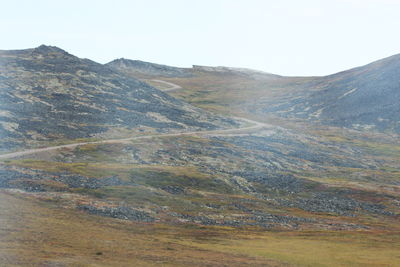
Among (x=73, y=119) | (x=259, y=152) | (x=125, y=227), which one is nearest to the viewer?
(x=125, y=227)

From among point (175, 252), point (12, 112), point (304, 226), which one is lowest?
point (304, 226)

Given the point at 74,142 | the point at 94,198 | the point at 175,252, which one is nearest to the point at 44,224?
the point at 175,252

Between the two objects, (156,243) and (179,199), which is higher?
(156,243)

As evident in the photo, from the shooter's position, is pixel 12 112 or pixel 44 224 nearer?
pixel 44 224

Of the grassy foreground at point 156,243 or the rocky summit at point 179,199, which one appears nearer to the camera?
the grassy foreground at point 156,243

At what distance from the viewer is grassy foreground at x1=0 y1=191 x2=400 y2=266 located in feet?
165

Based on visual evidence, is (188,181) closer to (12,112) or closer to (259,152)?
(259,152)

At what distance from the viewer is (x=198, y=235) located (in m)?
74.3

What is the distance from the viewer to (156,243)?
6297 centimetres

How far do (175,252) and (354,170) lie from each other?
126 meters

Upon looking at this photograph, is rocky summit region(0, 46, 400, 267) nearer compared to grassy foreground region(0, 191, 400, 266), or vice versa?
grassy foreground region(0, 191, 400, 266)

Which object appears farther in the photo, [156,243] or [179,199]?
[179,199]

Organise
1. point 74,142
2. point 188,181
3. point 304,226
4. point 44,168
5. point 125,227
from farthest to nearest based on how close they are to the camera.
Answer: point 74,142, point 188,181, point 44,168, point 304,226, point 125,227

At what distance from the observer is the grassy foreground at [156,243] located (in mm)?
50344
